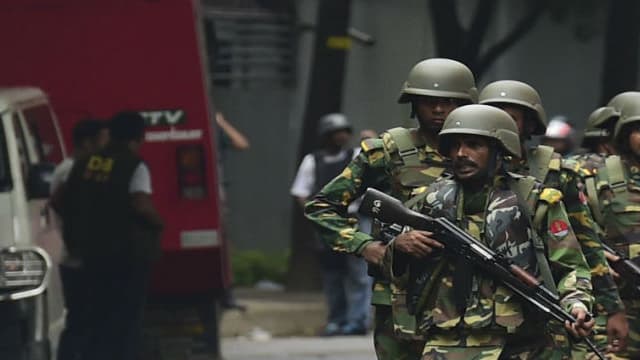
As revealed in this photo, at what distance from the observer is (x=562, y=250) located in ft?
23.5

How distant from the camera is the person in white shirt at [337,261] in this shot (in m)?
15.8

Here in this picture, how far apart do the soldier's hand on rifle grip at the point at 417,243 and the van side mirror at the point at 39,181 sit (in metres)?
3.88

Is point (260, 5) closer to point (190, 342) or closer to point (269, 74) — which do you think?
point (269, 74)

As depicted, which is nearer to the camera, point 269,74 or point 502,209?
point 502,209

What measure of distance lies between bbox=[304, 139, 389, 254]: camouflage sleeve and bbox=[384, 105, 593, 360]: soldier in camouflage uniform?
739mm

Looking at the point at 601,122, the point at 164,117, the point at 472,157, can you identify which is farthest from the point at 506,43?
the point at 472,157

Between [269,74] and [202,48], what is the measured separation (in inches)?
528

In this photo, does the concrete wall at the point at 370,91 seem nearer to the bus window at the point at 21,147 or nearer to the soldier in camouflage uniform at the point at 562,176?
the bus window at the point at 21,147

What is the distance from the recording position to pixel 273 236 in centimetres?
2656

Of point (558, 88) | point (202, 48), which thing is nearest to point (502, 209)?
point (202, 48)

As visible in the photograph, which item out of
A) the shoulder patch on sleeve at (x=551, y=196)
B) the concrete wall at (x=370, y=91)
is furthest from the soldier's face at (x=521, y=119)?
the concrete wall at (x=370, y=91)

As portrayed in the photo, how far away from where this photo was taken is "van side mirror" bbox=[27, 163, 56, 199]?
1070 centimetres

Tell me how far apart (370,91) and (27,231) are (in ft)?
45.7

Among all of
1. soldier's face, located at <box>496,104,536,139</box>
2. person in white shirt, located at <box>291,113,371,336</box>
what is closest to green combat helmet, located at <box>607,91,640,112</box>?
soldier's face, located at <box>496,104,536,139</box>
